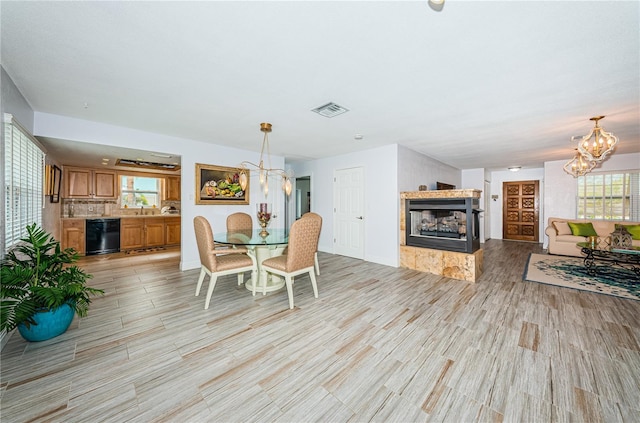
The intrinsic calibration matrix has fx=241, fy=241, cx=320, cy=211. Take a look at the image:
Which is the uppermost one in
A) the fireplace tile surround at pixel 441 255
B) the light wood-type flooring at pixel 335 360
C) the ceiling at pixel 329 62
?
the ceiling at pixel 329 62

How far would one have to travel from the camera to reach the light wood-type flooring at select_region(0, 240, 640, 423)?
4.57 ft

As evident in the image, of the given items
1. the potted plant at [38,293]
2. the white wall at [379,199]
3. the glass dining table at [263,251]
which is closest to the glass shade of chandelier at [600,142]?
the white wall at [379,199]

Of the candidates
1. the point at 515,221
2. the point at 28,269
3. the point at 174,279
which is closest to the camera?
the point at 28,269

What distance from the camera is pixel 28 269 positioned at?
1959 mm

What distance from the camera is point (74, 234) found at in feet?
17.4

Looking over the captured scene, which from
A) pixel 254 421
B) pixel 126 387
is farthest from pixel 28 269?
pixel 254 421

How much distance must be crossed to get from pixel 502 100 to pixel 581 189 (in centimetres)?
561


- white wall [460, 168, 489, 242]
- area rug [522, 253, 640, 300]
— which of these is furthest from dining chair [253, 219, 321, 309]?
white wall [460, 168, 489, 242]

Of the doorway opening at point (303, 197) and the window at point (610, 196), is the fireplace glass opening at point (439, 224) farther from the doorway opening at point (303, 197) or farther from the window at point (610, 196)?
the window at point (610, 196)

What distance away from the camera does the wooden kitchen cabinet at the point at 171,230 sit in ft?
20.9

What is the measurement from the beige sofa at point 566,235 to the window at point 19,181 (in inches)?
336

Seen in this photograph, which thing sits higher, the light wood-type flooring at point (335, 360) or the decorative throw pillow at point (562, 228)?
the decorative throw pillow at point (562, 228)

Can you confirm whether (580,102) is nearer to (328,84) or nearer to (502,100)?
(502,100)

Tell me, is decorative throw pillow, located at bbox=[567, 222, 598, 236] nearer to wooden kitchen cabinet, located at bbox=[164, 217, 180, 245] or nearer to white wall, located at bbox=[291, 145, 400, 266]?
white wall, located at bbox=[291, 145, 400, 266]
